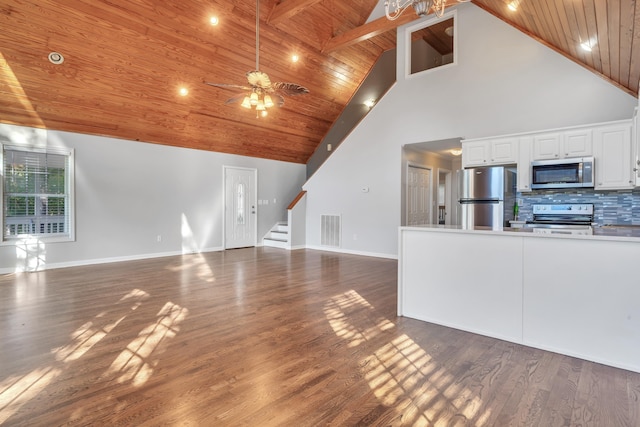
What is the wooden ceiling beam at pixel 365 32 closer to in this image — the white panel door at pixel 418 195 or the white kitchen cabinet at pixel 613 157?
the white panel door at pixel 418 195

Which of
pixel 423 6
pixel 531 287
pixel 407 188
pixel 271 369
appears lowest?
pixel 271 369

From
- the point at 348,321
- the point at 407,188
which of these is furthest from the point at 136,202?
the point at 407,188

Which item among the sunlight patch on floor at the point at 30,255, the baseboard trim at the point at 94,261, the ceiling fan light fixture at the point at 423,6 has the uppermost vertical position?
the ceiling fan light fixture at the point at 423,6

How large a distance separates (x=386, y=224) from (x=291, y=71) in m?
3.67

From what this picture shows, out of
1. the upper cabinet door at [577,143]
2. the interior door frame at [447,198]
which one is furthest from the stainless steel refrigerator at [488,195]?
the interior door frame at [447,198]

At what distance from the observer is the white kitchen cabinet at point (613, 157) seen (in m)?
4.14

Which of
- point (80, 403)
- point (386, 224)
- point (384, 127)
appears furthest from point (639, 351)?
point (384, 127)

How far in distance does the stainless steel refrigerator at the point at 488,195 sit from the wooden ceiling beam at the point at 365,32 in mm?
2839

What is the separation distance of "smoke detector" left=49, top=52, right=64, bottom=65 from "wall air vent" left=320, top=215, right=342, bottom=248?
560 centimetres

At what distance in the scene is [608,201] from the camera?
451 cm

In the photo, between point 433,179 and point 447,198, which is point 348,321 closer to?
point 433,179

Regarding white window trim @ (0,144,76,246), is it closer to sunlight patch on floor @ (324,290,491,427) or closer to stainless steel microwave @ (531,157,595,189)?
sunlight patch on floor @ (324,290,491,427)

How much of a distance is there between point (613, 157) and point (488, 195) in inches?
58.6

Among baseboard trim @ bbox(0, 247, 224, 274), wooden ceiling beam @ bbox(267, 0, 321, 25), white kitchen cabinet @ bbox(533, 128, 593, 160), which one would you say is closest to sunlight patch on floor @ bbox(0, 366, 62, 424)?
baseboard trim @ bbox(0, 247, 224, 274)
